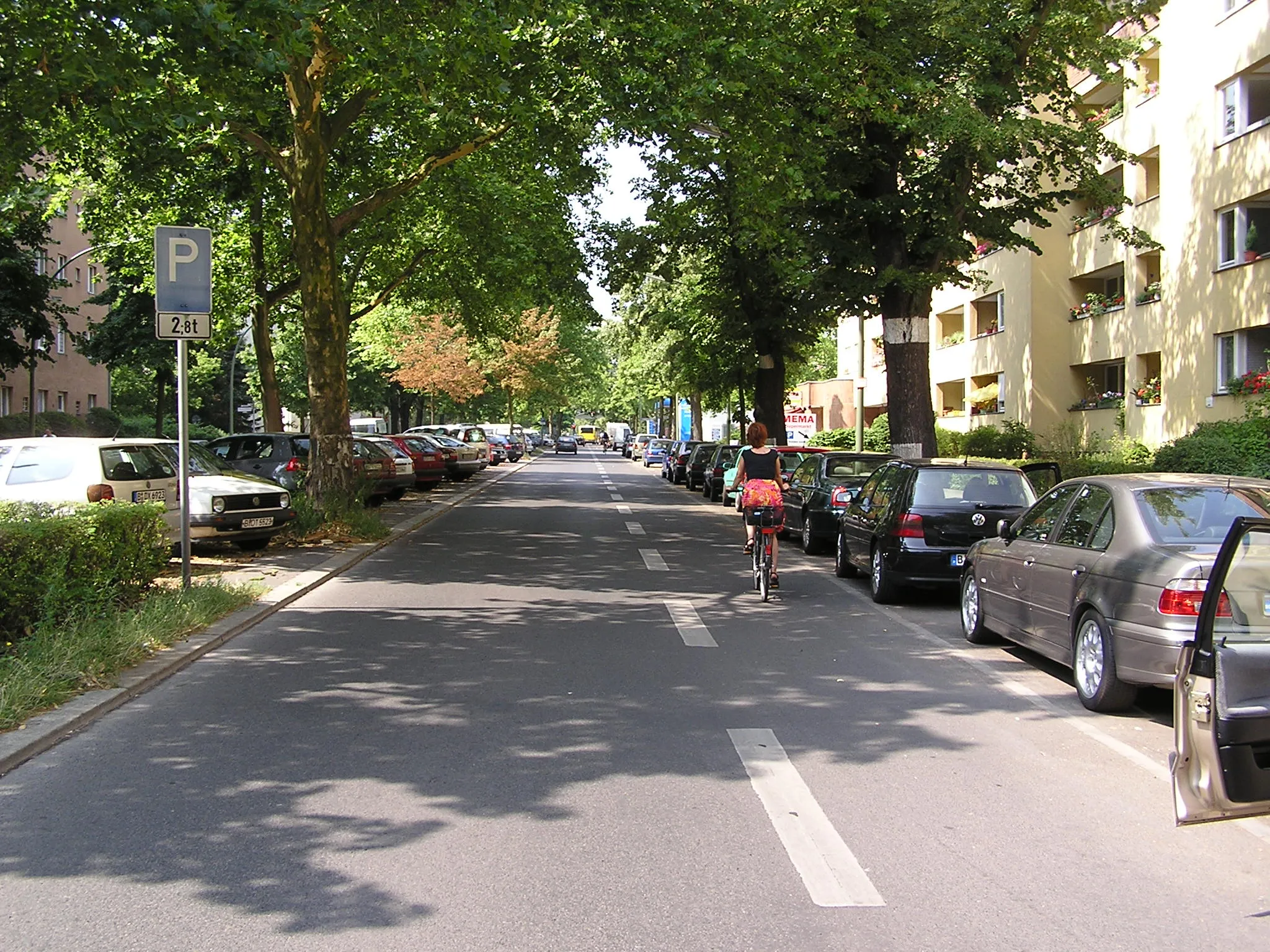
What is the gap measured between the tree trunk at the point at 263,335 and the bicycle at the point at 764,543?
17025 mm

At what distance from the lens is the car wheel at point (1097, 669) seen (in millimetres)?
6648

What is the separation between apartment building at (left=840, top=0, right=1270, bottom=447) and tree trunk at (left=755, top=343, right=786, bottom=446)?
18.5 ft

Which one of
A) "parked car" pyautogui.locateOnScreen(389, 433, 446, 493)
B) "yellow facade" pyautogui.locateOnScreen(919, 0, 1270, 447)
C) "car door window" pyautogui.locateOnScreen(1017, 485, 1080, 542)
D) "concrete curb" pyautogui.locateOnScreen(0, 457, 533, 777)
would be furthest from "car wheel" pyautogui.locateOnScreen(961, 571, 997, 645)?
"parked car" pyautogui.locateOnScreen(389, 433, 446, 493)

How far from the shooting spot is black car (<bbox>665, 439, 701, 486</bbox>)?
38.1m

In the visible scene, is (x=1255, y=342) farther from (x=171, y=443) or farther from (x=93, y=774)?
(x=93, y=774)

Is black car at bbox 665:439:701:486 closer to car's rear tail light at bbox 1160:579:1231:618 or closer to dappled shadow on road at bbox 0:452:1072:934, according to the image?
dappled shadow on road at bbox 0:452:1072:934

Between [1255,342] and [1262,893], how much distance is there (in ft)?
71.6

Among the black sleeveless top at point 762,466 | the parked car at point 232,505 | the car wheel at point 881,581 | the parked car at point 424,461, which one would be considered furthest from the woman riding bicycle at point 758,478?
the parked car at point 424,461

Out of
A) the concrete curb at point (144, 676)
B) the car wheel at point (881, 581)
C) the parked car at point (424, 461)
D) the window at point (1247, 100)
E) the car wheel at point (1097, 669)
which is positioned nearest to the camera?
the concrete curb at point (144, 676)

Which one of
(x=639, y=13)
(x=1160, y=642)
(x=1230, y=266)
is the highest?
(x=639, y=13)

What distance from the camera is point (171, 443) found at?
14.3 m

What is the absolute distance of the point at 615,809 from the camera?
4957 millimetres

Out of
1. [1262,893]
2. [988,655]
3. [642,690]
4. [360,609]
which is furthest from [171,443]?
[1262,893]

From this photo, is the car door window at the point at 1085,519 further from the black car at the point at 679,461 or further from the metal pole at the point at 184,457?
the black car at the point at 679,461
